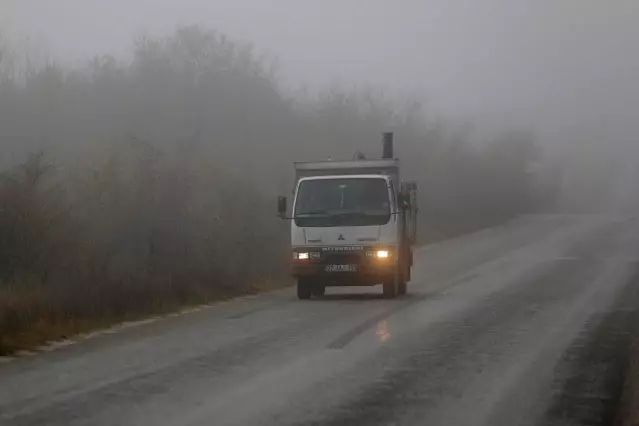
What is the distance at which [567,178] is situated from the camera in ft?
329

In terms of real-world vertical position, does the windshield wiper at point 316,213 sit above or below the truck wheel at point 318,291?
above

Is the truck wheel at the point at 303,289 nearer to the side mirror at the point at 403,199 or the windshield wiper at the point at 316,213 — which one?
the windshield wiper at the point at 316,213

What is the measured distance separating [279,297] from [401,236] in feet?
9.40

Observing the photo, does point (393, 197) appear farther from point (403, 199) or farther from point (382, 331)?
point (382, 331)

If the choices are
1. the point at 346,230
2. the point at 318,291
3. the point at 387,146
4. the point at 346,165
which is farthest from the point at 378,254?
the point at 387,146

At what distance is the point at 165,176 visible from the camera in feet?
88.5

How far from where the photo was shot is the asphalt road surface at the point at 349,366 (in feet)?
30.5

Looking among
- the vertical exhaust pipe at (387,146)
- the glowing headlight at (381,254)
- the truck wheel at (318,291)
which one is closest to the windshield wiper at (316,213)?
the glowing headlight at (381,254)

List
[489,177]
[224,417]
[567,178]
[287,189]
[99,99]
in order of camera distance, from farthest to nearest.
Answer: [567,178]
[489,177]
[99,99]
[287,189]
[224,417]

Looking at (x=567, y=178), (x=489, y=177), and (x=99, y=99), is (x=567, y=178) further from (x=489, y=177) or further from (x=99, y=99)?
(x=99, y=99)

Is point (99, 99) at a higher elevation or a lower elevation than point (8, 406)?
higher

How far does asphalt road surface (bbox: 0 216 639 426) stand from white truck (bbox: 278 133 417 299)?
658 mm

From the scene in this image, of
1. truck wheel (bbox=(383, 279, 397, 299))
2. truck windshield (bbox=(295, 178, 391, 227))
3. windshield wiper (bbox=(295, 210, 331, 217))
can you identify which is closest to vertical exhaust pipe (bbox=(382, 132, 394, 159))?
truck windshield (bbox=(295, 178, 391, 227))

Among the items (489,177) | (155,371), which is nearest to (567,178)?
(489,177)
